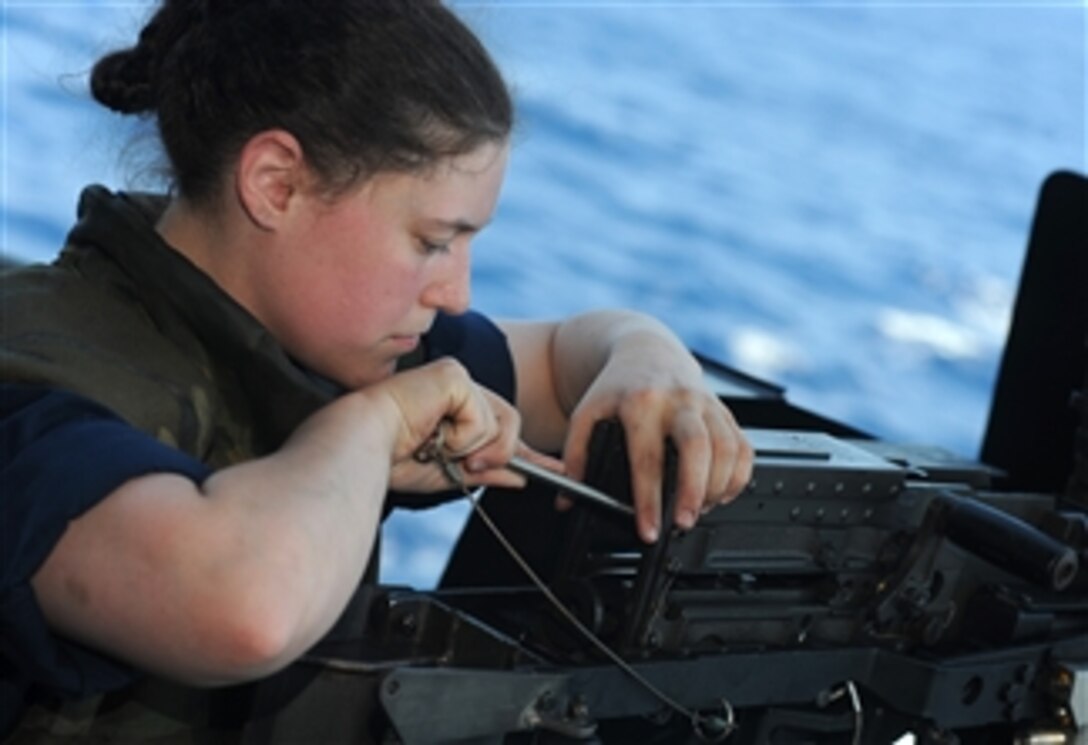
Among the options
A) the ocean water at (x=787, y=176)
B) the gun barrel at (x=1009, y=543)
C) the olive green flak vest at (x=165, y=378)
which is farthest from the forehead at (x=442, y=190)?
the ocean water at (x=787, y=176)

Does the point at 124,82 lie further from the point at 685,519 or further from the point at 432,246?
the point at 685,519

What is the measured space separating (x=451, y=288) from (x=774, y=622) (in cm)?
28

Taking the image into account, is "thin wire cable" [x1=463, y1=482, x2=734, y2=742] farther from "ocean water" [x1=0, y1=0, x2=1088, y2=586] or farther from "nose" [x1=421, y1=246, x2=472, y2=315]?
"ocean water" [x1=0, y1=0, x2=1088, y2=586]

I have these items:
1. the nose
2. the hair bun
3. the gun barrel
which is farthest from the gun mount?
the hair bun

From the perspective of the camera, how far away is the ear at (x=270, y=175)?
965 millimetres

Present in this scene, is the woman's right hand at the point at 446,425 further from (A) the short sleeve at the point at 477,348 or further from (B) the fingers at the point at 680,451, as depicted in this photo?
(A) the short sleeve at the point at 477,348

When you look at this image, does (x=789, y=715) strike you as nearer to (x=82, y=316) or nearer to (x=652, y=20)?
(x=82, y=316)

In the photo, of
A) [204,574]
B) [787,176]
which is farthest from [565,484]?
[787,176]

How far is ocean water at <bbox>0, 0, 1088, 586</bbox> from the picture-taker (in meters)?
4.79

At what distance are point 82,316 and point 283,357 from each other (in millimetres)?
115

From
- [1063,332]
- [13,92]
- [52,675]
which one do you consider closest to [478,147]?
[52,675]

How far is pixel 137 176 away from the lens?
3.63 ft

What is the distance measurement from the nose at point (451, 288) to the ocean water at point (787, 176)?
2979 millimetres

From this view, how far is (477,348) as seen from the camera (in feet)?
4.27
